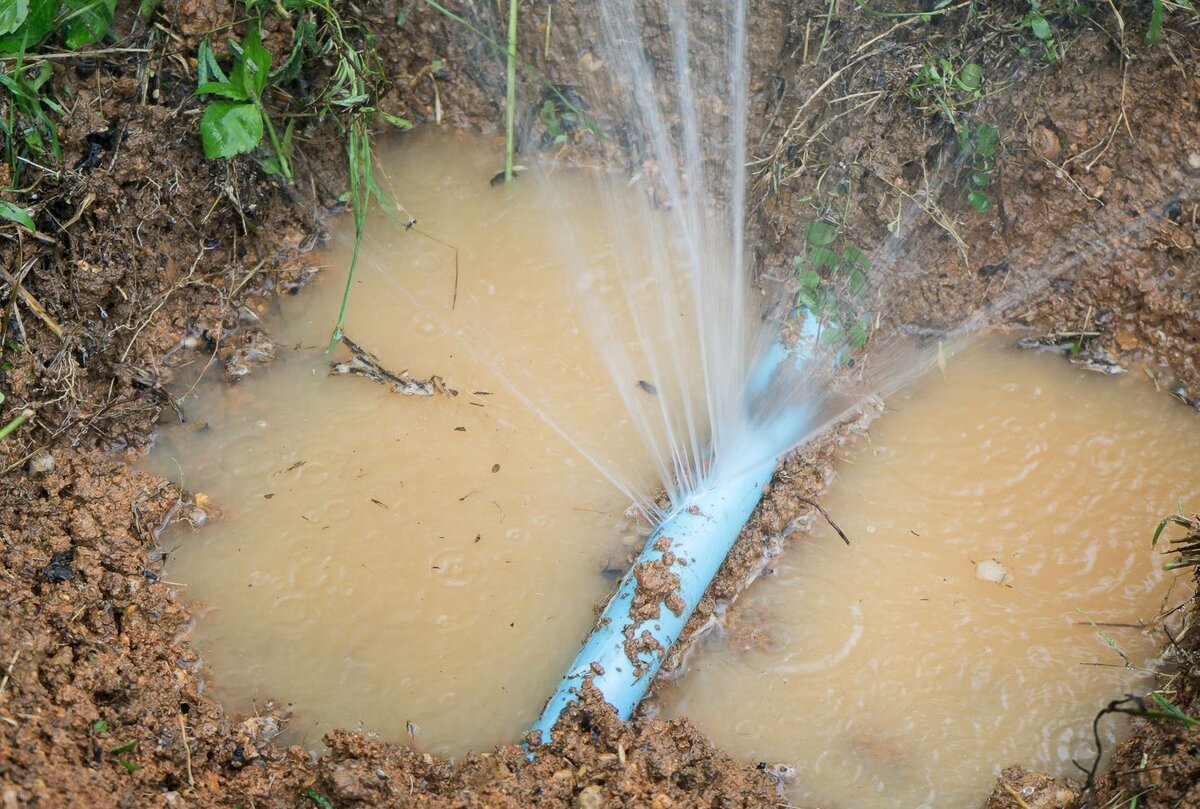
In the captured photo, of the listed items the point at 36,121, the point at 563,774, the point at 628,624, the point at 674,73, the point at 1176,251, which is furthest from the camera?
the point at 674,73

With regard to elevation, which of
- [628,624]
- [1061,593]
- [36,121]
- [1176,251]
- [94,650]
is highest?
[36,121]

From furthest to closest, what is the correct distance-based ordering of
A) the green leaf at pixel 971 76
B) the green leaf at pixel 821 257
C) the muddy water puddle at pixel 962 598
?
the green leaf at pixel 821 257 < the green leaf at pixel 971 76 < the muddy water puddle at pixel 962 598

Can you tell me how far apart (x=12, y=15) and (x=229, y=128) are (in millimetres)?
720

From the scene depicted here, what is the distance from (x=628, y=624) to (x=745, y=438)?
800mm

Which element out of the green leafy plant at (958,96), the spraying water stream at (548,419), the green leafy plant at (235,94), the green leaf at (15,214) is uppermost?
the green leafy plant at (235,94)

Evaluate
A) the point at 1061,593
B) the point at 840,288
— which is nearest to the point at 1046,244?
the point at 840,288

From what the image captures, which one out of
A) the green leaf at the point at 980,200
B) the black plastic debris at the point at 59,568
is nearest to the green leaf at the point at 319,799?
the black plastic debris at the point at 59,568

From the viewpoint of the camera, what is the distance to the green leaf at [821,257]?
13.2ft

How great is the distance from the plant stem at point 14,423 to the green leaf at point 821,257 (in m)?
2.84

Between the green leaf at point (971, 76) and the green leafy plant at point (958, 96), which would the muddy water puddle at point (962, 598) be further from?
the green leaf at point (971, 76)

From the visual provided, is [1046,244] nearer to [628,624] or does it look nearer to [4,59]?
[628,624]

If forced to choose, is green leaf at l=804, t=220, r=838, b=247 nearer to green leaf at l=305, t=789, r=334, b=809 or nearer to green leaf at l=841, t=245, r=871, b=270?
green leaf at l=841, t=245, r=871, b=270

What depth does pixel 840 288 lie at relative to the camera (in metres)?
3.98

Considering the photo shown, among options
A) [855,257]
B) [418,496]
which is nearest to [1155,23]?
[855,257]
